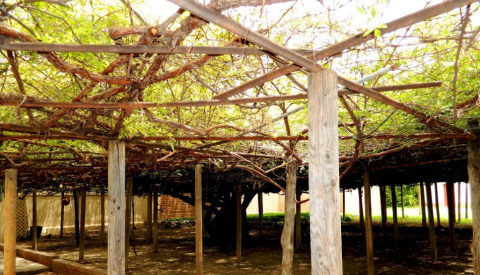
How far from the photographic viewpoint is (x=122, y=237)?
15.6 ft

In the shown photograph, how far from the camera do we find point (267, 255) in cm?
1112

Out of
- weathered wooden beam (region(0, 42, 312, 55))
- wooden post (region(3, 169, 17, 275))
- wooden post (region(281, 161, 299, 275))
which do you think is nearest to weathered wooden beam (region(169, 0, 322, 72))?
weathered wooden beam (region(0, 42, 312, 55))

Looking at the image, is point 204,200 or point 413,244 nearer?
point 413,244

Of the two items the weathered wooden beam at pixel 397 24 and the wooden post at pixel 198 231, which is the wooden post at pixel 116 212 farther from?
the weathered wooden beam at pixel 397 24

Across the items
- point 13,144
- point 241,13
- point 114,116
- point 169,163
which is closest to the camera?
point 241,13

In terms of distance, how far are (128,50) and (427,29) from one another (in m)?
2.32

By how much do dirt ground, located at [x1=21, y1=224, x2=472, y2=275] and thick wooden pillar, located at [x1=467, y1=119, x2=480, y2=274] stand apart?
3592 millimetres

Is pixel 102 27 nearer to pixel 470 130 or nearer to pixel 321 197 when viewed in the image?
pixel 321 197

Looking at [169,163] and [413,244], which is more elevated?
[169,163]

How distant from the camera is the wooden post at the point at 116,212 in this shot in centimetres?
472

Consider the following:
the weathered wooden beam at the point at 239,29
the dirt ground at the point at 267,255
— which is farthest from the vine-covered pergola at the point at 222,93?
the dirt ground at the point at 267,255

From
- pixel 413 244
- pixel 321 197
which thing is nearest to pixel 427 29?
pixel 321 197

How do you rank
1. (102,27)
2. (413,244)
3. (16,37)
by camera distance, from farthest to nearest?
(413,244)
(102,27)
(16,37)

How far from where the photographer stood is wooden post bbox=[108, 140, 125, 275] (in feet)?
15.5
